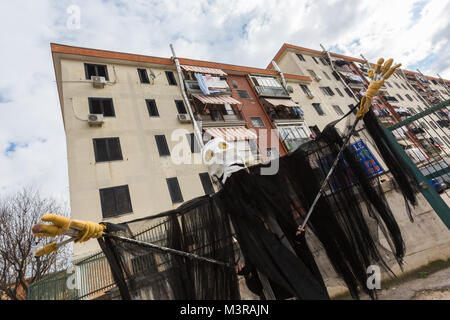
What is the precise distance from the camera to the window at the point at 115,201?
36.2 feet

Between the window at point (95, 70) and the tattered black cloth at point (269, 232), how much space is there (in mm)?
16536

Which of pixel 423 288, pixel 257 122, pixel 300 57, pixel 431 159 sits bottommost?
pixel 423 288

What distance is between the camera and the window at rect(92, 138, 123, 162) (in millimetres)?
12351

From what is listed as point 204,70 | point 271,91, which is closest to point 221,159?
point 204,70

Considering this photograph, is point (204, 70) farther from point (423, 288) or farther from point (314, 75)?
point (423, 288)

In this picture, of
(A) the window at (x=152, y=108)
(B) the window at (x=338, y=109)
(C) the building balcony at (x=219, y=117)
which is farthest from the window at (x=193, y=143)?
(B) the window at (x=338, y=109)

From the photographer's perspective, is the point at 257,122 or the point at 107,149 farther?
the point at 257,122

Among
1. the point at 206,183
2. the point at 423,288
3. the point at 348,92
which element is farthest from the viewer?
the point at 348,92

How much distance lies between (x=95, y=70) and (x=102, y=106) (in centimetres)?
370

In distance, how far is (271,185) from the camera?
10.6ft

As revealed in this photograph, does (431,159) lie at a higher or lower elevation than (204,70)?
lower

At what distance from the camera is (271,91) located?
2288cm

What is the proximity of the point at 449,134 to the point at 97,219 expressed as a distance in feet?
44.7
